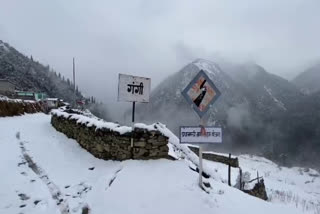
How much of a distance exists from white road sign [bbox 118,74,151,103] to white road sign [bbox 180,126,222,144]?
2.09 metres

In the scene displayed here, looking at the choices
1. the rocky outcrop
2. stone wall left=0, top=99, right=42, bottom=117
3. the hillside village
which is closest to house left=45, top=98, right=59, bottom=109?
stone wall left=0, top=99, right=42, bottom=117

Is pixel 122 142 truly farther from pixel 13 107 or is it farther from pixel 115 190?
pixel 13 107

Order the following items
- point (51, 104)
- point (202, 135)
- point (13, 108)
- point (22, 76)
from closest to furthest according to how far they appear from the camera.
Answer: point (202, 135) → point (13, 108) → point (51, 104) → point (22, 76)

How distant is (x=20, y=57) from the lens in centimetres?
14925

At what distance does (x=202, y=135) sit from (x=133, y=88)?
258 centimetres

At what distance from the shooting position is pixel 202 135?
5.15m

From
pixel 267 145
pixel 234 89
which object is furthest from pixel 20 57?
pixel 267 145

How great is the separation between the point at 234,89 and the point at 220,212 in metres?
201

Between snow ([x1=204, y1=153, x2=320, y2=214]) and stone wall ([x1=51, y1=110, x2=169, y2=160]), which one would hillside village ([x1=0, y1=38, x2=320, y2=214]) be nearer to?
stone wall ([x1=51, y1=110, x2=169, y2=160])

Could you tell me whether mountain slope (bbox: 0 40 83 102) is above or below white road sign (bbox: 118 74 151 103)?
above

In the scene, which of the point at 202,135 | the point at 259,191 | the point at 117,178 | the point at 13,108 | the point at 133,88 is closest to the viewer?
the point at 202,135

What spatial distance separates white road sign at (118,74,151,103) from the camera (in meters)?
6.66

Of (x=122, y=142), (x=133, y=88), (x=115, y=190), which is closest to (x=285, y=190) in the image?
(x=122, y=142)

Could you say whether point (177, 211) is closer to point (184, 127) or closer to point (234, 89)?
point (184, 127)
